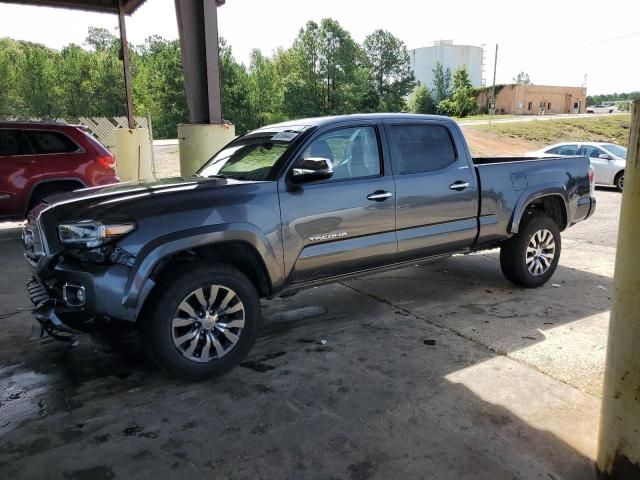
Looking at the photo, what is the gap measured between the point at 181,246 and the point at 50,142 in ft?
19.4

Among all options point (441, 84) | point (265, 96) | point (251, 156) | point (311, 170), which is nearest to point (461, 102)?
point (441, 84)

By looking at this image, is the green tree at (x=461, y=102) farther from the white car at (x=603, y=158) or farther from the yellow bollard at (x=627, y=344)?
the yellow bollard at (x=627, y=344)

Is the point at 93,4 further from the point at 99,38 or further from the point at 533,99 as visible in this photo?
the point at 533,99

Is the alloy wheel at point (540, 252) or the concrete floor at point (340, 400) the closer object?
the concrete floor at point (340, 400)

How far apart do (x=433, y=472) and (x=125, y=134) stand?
13099mm

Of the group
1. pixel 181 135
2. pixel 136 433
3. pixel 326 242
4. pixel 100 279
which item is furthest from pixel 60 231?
pixel 181 135

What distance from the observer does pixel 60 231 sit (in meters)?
3.63

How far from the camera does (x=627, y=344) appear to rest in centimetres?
239

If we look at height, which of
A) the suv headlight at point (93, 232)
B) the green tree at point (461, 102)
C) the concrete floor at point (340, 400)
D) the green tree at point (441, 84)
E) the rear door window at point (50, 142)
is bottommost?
the concrete floor at point (340, 400)

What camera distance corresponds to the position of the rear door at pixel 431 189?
4.81 metres

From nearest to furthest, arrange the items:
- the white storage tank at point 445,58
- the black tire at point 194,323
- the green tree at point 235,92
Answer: the black tire at point 194,323 → the green tree at point 235,92 → the white storage tank at point 445,58

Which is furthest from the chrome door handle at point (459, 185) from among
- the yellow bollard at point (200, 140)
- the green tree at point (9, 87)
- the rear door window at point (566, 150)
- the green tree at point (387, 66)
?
the green tree at point (387, 66)

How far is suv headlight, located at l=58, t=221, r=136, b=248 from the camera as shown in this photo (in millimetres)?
3447

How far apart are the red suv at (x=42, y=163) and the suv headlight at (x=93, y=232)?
17.2 ft
